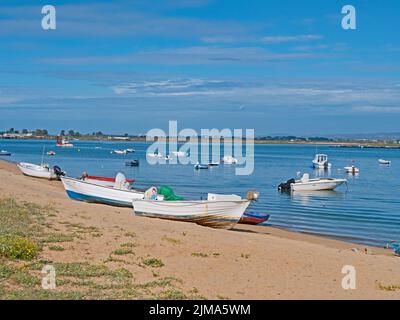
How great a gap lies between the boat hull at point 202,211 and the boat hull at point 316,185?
84.7 feet

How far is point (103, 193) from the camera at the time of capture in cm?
3188

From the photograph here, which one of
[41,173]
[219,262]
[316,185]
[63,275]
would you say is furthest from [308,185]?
[63,275]

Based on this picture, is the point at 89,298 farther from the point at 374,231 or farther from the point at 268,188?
the point at 268,188

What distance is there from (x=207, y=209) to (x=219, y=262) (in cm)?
982

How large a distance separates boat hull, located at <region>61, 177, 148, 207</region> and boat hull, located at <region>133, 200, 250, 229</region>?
4.70 meters

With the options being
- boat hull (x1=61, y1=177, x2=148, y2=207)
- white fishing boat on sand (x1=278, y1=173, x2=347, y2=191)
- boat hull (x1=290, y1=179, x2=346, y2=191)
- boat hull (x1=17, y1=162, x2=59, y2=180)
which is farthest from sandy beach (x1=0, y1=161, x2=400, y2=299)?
boat hull (x1=17, y1=162, x2=59, y2=180)

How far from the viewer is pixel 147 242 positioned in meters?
16.7

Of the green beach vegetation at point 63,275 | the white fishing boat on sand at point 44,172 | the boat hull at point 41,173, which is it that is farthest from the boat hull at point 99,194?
the boat hull at point 41,173

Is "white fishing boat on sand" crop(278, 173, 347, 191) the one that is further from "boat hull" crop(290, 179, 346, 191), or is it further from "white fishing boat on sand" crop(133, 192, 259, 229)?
"white fishing boat on sand" crop(133, 192, 259, 229)

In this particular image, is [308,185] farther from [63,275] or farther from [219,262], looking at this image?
[63,275]

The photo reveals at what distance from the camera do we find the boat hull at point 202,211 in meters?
24.5

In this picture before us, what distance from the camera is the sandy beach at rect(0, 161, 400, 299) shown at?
12.2 m

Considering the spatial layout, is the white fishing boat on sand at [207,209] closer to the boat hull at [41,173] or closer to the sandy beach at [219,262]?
the sandy beach at [219,262]
